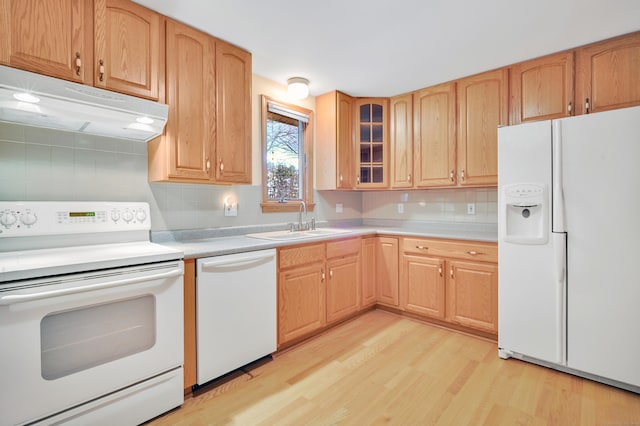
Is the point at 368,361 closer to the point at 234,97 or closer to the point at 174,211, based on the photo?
the point at 174,211

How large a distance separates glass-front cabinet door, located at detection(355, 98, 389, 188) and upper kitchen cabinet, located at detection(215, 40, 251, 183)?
4.84 feet

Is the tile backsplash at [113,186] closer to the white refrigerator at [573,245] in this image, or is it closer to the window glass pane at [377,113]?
the white refrigerator at [573,245]

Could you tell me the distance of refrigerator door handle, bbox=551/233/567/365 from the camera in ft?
6.81

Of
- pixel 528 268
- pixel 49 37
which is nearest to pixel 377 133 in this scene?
pixel 528 268

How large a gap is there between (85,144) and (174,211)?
0.67 meters

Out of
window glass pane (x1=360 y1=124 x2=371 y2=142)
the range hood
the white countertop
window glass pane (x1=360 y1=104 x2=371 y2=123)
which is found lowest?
the white countertop

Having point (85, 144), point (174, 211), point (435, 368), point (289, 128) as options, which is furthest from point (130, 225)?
point (435, 368)

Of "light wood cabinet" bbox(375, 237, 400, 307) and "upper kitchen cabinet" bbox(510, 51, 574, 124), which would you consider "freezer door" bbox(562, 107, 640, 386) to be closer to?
"upper kitchen cabinet" bbox(510, 51, 574, 124)

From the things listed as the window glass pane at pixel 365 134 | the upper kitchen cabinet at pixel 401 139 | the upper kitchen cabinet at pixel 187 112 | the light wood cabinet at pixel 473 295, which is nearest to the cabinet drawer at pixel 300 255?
the upper kitchen cabinet at pixel 187 112

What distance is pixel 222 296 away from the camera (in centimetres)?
199

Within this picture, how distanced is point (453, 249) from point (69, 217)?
9.09 feet

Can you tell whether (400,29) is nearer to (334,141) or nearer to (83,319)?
(334,141)

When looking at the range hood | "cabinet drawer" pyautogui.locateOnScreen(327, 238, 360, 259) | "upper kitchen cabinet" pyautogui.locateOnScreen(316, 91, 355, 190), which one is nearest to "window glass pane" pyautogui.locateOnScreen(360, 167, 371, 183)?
"upper kitchen cabinet" pyautogui.locateOnScreen(316, 91, 355, 190)

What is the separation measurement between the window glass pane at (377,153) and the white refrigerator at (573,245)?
1.40 meters
